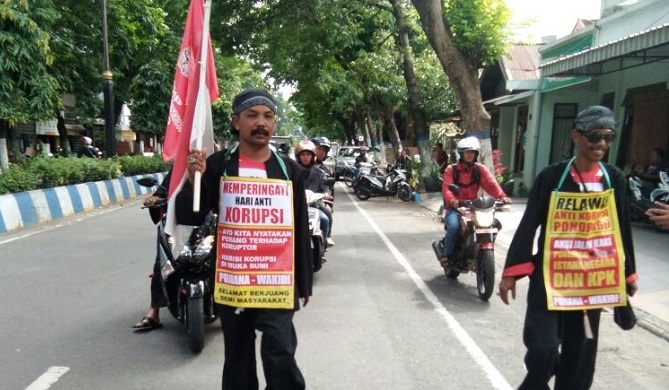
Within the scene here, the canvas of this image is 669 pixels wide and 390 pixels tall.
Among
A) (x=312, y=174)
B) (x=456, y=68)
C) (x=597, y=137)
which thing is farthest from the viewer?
(x=456, y=68)

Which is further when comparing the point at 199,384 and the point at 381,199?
the point at 381,199

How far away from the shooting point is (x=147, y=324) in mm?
4598

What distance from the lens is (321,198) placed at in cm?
662

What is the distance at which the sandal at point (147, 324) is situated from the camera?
458 cm

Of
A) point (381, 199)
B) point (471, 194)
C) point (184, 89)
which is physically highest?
point (184, 89)

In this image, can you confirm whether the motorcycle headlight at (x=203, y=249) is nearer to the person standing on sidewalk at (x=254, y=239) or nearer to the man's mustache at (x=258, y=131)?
the person standing on sidewalk at (x=254, y=239)

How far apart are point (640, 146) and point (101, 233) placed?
11598 mm

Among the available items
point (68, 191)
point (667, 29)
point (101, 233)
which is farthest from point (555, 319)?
point (68, 191)

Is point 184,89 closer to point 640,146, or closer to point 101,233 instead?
point 101,233

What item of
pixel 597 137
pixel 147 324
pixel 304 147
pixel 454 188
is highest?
pixel 597 137

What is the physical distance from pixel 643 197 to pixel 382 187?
836cm

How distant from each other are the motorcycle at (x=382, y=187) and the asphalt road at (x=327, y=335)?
31.0 feet

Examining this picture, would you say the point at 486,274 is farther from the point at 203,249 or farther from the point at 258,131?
the point at 258,131

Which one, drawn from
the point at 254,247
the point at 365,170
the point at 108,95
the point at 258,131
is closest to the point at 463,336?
the point at 254,247
